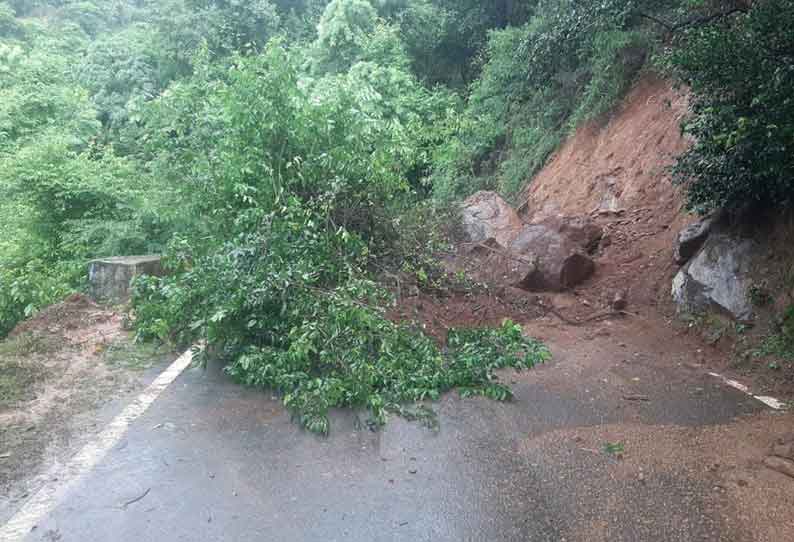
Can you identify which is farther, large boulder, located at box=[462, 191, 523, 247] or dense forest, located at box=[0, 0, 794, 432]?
large boulder, located at box=[462, 191, 523, 247]

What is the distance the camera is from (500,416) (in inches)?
208

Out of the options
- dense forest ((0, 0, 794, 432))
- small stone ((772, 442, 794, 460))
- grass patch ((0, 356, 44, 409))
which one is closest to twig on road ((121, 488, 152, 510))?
dense forest ((0, 0, 794, 432))

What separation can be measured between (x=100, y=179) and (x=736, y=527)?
12.3 meters

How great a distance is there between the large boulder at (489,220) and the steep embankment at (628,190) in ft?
1.91

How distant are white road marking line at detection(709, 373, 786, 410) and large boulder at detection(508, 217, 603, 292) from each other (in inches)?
129

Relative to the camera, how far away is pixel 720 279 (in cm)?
803

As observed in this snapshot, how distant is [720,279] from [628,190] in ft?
15.9

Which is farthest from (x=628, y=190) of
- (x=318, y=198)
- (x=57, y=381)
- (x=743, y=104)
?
(x=57, y=381)

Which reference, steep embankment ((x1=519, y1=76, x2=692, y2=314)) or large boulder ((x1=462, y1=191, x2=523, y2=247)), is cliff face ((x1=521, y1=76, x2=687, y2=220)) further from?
large boulder ((x1=462, y1=191, x2=523, y2=247))

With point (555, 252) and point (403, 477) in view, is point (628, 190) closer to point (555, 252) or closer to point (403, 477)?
point (555, 252)

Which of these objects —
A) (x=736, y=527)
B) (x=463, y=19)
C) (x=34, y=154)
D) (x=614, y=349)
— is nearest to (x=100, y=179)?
(x=34, y=154)

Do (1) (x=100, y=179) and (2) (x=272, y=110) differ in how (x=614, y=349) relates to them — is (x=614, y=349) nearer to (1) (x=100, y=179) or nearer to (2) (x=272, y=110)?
(2) (x=272, y=110)

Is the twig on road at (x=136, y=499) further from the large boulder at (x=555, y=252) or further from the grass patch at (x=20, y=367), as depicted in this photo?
the large boulder at (x=555, y=252)

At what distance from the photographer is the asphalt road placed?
3535 mm
